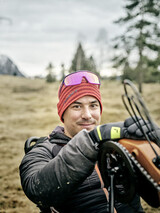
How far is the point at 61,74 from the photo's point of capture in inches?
1893

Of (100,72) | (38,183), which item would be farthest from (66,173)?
(100,72)

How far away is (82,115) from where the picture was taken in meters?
2.18

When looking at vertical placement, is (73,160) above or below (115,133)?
below

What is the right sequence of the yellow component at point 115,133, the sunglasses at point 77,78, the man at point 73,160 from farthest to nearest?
the sunglasses at point 77,78
the man at point 73,160
the yellow component at point 115,133

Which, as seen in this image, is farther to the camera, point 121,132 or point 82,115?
point 82,115

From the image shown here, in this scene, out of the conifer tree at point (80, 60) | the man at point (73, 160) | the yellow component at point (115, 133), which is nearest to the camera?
the yellow component at point (115, 133)

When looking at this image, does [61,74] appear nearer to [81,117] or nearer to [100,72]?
[100,72]

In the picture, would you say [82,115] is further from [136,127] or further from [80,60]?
[80,60]

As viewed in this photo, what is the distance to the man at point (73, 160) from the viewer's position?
1440 mm

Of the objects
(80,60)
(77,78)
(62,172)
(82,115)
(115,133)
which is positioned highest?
(80,60)

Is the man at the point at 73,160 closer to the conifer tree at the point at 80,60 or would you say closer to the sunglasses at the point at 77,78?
the sunglasses at the point at 77,78

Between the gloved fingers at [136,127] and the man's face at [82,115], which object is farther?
the man's face at [82,115]

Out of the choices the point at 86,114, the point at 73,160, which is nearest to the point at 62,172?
the point at 73,160

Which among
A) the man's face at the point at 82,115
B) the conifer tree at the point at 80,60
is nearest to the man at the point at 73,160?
the man's face at the point at 82,115
